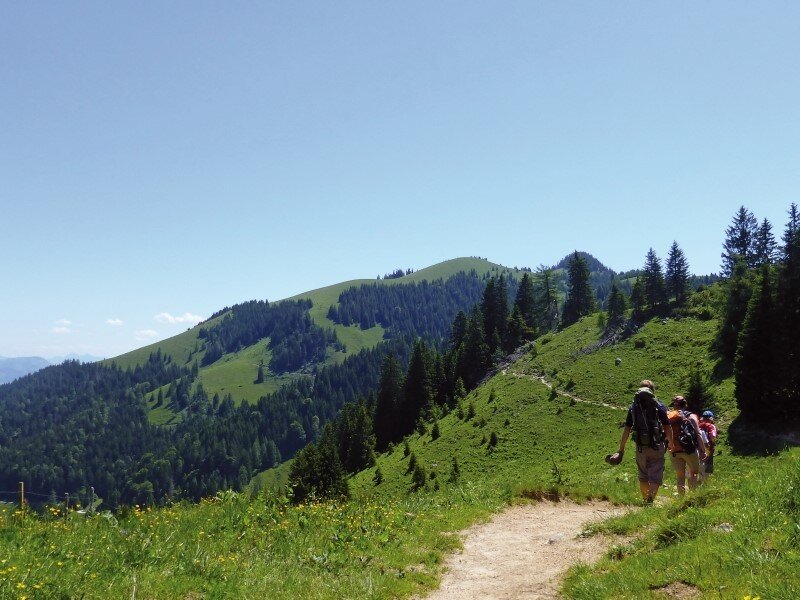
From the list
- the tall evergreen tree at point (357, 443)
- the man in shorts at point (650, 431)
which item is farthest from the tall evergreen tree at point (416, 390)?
the man in shorts at point (650, 431)

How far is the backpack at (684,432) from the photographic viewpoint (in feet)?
40.6

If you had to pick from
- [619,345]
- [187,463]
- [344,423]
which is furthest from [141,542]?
[187,463]

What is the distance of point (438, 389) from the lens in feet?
261

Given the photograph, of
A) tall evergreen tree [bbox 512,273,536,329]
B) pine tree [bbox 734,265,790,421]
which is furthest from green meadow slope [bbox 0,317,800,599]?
tall evergreen tree [bbox 512,273,536,329]

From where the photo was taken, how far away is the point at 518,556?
378 inches

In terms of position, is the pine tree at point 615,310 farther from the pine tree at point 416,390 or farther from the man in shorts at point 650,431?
the man in shorts at point 650,431

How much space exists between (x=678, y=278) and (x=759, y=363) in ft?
121

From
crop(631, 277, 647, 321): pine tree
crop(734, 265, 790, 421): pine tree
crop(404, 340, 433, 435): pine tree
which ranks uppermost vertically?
crop(631, 277, 647, 321): pine tree

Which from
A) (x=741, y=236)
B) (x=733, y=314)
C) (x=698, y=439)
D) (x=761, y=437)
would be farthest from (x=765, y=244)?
(x=698, y=439)

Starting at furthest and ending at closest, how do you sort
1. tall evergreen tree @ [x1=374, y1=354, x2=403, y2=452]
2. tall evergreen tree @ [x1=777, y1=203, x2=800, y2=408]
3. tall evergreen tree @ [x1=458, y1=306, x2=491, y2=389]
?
1. tall evergreen tree @ [x1=374, y1=354, x2=403, y2=452]
2. tall evergreen tree @ [x1=458, y1=306, x2=491, y2=389]
3. tall evergreen tree @ [x1=777, y1=203, x2=800, y2=408]

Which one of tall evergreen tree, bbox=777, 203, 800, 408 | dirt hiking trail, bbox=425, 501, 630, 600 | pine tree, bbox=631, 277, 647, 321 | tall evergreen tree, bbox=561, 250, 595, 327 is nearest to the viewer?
dirt hiking trail, bbox=425, 501, 630, 600

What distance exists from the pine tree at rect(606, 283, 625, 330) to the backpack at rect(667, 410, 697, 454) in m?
52.6

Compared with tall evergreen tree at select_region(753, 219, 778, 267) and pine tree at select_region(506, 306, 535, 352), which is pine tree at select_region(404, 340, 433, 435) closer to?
pine tree at select_region(506, 306, 535, 352)

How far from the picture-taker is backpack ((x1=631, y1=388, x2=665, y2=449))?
10945 mm
